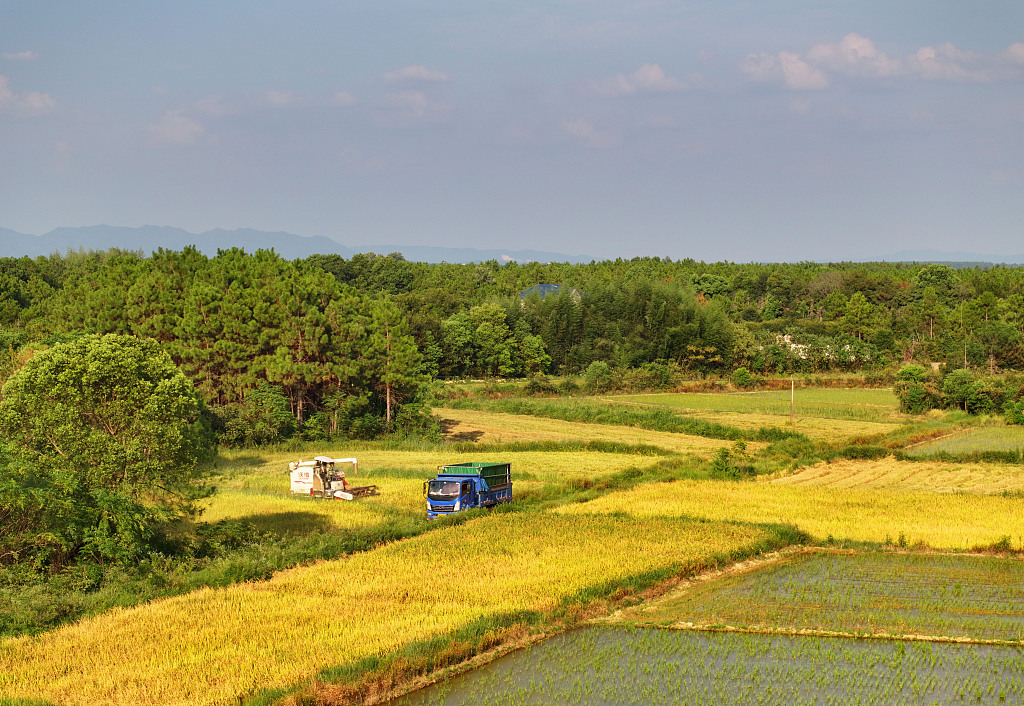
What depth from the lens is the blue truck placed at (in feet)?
106

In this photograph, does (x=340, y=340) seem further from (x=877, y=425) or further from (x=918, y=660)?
(x=918, y=660)

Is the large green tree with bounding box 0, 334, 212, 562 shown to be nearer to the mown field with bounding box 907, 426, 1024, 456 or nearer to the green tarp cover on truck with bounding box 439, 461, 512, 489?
the green tarp cover on truck with bounding box 439, 461, 512, 489

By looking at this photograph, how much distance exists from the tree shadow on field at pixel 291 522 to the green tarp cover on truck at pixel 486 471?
15.3 ft

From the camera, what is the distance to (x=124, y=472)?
2486 centimetres

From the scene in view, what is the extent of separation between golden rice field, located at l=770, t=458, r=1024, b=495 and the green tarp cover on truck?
12.3 meters

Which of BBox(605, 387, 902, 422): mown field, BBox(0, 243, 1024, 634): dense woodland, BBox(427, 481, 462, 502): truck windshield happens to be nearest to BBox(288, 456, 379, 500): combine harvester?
BBox(0, 243, 1024, 634): dense woodland

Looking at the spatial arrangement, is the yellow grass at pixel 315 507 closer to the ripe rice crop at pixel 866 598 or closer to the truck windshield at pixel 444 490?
the truck windshield at pixel 444 490

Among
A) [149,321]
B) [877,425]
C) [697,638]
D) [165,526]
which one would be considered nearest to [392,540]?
[165,526]

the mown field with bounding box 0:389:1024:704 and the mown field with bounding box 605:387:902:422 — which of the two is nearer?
the mown field with bounding box 0:389:1024:704

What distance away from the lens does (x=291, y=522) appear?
31.2 meters

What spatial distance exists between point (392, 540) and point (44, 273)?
108 metres

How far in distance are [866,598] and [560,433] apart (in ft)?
124

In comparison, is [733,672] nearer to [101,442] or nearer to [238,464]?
Answer: [101,442]

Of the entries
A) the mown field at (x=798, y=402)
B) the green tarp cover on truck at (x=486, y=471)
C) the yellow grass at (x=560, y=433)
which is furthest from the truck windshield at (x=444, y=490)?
the mown field at (x=798, y=402)
